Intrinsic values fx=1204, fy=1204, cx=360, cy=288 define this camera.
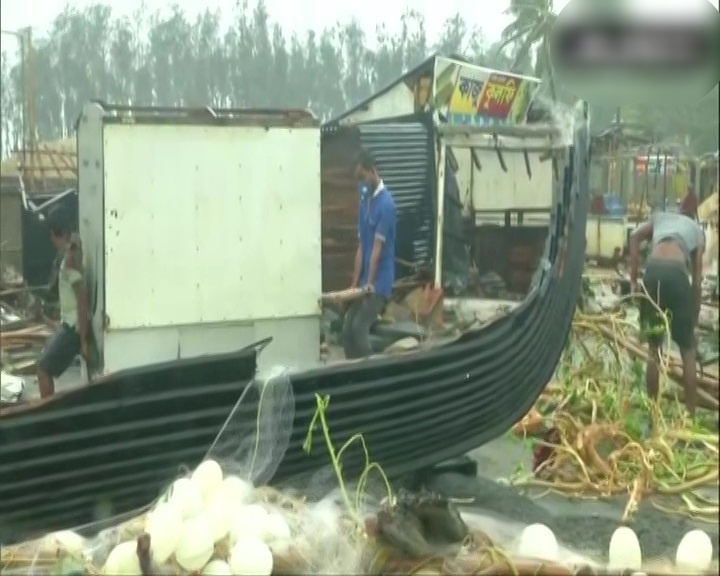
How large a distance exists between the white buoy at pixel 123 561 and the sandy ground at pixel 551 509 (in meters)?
0.68

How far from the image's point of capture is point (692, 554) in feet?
9.37

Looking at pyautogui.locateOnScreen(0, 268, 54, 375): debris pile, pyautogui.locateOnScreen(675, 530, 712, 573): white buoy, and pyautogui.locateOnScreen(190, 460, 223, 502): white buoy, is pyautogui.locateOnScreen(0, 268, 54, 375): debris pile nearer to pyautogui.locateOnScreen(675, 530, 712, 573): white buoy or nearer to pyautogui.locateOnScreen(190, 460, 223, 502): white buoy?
pyautogui.locateOnScreen(190, 460, 223, 502): white buoy

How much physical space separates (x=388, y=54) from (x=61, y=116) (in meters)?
0.65

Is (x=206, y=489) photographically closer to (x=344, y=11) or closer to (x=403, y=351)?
(x=403, y=351)

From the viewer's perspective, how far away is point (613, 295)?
2.77 meters

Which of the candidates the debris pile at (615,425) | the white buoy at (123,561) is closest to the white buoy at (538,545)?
the debris pile at (615,425)

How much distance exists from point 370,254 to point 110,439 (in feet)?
2.04

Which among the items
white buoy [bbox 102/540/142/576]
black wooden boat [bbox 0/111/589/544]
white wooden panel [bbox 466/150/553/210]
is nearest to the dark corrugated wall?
white wooden panel [bbox 466/150/553/210]

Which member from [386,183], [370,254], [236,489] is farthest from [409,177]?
[236,489]

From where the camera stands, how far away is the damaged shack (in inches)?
94.3

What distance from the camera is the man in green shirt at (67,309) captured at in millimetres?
2242

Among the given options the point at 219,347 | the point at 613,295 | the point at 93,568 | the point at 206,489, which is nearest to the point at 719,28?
the point at 613,295

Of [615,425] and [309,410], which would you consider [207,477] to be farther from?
[615,425]

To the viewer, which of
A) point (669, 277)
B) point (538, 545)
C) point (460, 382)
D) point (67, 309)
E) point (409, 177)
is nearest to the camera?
point (67, 309)
